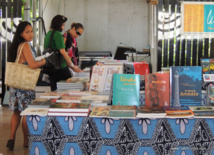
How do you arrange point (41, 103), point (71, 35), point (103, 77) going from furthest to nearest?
point (71, 35) → point (103, 77) → point (41, 103)

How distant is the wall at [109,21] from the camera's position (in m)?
11.5

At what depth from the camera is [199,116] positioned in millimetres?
2426

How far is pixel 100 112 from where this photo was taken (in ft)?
8.19

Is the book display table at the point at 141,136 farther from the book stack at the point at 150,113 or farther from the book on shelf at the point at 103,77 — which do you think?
the book on shelf at the point at 103,77

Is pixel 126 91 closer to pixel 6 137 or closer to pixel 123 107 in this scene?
pixel 123 107

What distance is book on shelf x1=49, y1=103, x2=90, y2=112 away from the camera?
2.47 metres

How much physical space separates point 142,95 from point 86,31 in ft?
29.4

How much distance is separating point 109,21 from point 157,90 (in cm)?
912

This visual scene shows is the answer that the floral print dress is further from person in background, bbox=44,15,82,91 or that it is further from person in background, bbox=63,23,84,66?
person in background, bbox=63,23,84,66

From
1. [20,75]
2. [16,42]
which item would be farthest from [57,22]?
[20,75]

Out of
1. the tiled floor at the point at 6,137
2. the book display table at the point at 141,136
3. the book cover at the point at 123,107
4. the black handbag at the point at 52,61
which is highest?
the black handbag at the point at 52,61

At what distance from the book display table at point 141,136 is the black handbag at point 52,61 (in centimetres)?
190

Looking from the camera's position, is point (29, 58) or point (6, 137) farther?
point (6, 137)

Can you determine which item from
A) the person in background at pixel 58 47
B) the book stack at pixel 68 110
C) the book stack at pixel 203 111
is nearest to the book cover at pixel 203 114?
the book stack at pixel 203 111
